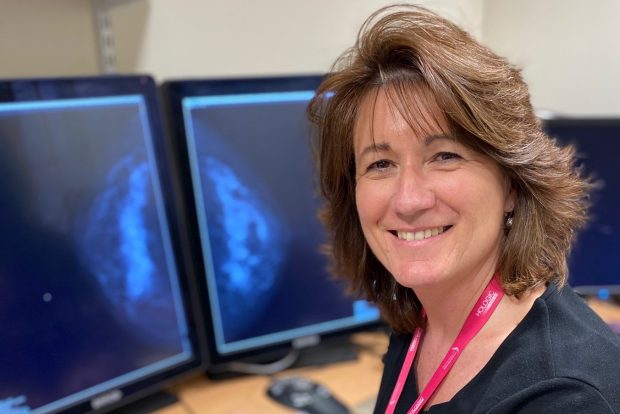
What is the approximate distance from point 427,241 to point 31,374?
2.36 ft

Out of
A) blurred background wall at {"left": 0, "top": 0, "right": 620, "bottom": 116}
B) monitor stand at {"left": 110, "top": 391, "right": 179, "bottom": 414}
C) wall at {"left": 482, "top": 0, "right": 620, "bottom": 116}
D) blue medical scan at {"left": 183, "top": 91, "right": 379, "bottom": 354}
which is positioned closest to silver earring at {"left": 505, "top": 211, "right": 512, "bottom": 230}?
blurred background wall at {"left": 0, "top": 0, "right": 620, "bottom": 116}

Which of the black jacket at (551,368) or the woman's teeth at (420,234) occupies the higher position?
the woman's teeth at (420,234)

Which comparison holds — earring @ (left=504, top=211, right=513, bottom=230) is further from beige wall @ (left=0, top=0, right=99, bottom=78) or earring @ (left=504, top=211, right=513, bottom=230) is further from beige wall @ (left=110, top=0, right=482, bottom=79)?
beige wall @ (left=0, top=0, right=99, bottom=78)

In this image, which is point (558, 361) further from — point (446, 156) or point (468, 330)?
point (446, 156)

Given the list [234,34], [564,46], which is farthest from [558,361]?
[564,46]

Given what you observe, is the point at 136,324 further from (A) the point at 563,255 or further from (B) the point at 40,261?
(A) the point at 563,255

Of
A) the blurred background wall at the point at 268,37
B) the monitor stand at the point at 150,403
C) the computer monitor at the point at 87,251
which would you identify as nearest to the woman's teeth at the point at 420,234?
the blurred background wall at the point at 268,37

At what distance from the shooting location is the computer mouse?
46.8 inches

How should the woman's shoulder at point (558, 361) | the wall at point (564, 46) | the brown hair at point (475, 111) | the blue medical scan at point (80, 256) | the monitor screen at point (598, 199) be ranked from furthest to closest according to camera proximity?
1. the wall at point (564, 46)
2. the monitor screen at point (598, 199)
3. the blue medical scan at point (80, 256)
4. the brown hair at point (475, 111)
5. the woman's shoulder at point (558, 361)

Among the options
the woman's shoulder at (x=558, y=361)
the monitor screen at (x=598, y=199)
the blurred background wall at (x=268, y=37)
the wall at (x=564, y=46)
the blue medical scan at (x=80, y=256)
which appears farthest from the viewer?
the wall at (x=564, y=46)

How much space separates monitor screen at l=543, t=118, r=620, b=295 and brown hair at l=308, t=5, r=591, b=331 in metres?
0.50

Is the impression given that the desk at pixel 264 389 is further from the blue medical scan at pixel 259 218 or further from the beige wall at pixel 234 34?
the beige wall at pixel 234 34

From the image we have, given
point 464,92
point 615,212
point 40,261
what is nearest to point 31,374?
point 40,261

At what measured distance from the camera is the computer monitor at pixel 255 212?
1.25m
